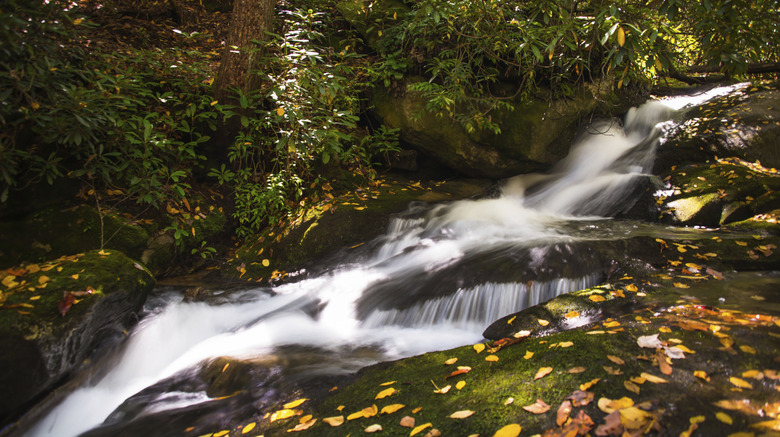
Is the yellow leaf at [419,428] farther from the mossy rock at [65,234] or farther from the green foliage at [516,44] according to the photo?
the mossy rock at [65,234]

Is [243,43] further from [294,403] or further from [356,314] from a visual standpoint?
[294,403]

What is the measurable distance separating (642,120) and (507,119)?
3.35 metres

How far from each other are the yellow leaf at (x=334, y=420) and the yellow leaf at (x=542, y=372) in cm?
119

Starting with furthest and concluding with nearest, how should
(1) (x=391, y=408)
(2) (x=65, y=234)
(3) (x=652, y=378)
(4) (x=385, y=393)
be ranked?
(2) (x=65, y=234) → (4) (x=385, y=393) → (1) (x=391, y=408) → (3) (x=652, y=378)

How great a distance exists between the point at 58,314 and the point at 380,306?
3.10m

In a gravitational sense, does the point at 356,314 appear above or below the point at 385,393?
below

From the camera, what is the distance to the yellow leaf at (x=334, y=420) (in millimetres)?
2500

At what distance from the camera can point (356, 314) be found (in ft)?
16.0

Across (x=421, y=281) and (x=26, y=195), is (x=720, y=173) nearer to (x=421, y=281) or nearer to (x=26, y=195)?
(x=421, y=281)

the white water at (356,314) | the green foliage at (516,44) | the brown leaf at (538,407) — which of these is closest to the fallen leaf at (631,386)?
the brown leaf at (538,407)

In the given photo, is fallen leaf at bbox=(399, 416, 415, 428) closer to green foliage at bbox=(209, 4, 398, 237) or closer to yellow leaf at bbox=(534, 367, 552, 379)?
yellow leaf at bbox=(534, 367, 552, 379)

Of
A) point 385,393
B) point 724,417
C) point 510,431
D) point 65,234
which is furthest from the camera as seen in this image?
point 65,234

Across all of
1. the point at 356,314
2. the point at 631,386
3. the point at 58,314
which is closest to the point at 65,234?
the point at 58,314

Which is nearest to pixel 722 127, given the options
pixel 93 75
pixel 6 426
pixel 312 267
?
pixel 312 267
